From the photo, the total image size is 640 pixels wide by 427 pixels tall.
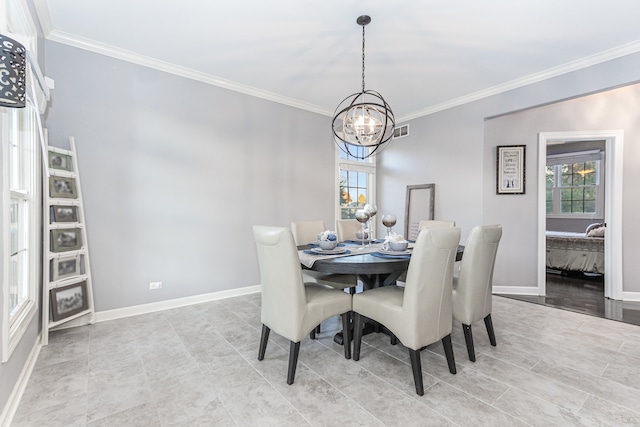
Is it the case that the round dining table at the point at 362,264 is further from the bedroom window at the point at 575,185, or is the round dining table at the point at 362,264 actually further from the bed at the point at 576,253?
the bedroom window at the point at 575,185

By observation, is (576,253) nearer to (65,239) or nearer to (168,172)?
(168,172)

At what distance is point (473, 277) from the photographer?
82.8 inches

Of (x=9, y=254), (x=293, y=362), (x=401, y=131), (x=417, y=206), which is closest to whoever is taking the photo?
(x=9, y=254)

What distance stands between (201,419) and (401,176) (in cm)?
432

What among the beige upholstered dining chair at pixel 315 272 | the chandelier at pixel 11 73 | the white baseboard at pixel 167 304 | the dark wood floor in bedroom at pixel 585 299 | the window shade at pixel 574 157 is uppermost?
the window shade at pixel 574 157

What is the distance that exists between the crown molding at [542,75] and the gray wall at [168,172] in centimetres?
219

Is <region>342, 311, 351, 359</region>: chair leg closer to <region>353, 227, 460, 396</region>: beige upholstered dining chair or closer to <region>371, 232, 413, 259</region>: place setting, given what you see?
<region>353, 227, 460, 396</region>: beige upholstered dining chair

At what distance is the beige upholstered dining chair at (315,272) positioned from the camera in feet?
8.66

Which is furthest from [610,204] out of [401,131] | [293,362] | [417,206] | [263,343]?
[263,343]

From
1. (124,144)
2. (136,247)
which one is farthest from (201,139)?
(136,247)

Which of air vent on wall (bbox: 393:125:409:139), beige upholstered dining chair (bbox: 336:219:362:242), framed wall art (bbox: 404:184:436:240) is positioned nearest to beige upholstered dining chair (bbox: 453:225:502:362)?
beige upholstered dining chair (bbox: 336:219:362:242)

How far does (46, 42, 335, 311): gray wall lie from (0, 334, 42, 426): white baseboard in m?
0.75

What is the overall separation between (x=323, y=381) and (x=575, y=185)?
26.3 feet

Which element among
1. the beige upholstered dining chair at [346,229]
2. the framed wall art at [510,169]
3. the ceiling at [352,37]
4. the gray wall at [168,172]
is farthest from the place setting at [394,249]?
the framed wall art at [510,169]
